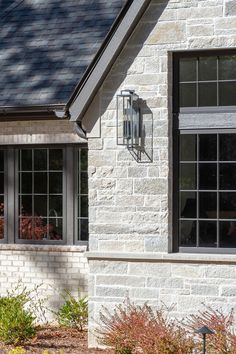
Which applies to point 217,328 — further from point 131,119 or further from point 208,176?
point 131,119

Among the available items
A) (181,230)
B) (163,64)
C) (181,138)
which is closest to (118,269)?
(181,230)

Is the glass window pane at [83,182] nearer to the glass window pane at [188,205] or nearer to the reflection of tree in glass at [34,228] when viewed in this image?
the reflection of tree in glass at [34,228]

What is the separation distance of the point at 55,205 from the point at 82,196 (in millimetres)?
515

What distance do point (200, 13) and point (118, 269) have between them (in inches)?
131

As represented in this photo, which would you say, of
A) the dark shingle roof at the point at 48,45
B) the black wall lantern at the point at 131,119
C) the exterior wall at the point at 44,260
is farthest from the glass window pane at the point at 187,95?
the exterior wall at the point at 44,260

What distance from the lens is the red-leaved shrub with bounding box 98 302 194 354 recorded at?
963 centimetres

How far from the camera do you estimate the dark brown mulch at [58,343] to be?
1102cm

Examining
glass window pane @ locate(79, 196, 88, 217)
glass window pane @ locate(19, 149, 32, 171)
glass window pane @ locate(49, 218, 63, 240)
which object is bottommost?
glass window pane @ locate(49, 218, 63, 240)

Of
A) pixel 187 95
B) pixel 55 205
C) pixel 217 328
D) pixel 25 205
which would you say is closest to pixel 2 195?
pixel 25 205

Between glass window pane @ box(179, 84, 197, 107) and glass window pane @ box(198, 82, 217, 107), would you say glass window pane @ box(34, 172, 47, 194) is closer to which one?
glass window pane @ box(179, 84, 197, 107)

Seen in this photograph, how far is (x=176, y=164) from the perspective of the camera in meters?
10.9

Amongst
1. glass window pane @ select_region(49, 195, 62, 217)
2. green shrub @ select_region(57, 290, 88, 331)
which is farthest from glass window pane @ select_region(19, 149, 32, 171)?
green shrub @ select_region(57, 290, 88, 331)

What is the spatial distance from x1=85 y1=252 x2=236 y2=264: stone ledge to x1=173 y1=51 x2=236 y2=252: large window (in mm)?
208

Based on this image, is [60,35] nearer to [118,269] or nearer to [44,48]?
[44,48]
